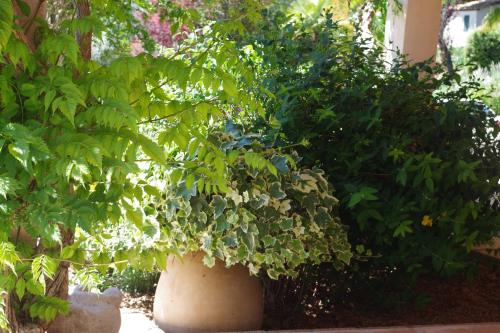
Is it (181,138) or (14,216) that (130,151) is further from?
(14,216)

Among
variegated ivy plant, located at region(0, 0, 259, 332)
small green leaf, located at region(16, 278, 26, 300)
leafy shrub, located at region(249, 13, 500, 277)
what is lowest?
small green leaf, located at region(16, 278, 26, 300)

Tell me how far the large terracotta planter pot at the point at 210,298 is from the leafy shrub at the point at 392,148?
34.9 inches

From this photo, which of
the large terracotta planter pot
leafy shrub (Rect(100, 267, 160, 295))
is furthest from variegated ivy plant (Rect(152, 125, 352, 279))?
leafy shrub (Rect(100, 267, 160, 295))

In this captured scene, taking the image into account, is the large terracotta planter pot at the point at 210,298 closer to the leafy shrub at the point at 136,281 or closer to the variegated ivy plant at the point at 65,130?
the leafy shrub at the point at 136,281

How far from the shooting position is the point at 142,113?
9.82 ft

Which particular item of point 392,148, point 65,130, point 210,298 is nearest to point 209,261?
point 210,298

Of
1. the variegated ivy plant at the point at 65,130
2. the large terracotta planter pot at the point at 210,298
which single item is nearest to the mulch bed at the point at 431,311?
the large terracotta planter pot at the point at 210,298

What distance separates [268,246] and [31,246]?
1714mm

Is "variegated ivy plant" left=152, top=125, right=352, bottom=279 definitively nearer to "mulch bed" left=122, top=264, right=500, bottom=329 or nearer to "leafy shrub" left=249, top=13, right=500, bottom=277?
"leafy shrub" left=249, top=13, right=500, bottom=277

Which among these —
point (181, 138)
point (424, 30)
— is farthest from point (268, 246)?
point (424, 30)

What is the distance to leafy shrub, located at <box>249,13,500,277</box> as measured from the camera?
4902mm

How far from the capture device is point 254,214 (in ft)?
15.0

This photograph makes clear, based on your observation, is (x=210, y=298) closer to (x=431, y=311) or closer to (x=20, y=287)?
(x=431, y=311)

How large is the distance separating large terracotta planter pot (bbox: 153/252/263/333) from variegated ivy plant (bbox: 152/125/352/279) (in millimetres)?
227
